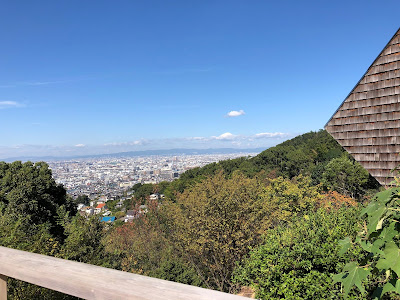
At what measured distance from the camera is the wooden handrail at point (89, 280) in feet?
2.59

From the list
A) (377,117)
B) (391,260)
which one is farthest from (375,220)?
(377,117)

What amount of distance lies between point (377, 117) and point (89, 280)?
525 cm

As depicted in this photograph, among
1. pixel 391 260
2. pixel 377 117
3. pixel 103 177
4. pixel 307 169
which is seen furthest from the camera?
pixel 103 177

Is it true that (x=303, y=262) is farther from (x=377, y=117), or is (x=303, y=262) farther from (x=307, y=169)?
(x=307, y=169)

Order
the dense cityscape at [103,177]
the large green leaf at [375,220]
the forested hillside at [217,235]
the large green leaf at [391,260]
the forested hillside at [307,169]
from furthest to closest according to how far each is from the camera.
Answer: the dense cityscape at [103,177], the forested hillside at [307,169], the forested hillside at [217,235], the large green leaf at [375,220], the large green leaf at [391,260]

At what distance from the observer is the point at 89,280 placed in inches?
36.3

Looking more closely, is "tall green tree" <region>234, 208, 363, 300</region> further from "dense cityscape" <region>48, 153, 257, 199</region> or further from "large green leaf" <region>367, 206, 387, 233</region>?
"dense cityscape" <region>48, 153, 257, 199</region>

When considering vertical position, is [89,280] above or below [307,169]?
above

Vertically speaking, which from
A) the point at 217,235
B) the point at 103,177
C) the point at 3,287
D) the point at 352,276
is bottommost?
the point at 103,177

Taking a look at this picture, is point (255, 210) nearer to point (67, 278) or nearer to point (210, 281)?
point (210, 281)

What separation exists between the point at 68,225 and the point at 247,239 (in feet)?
19.6

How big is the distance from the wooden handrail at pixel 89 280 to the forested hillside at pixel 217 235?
7.83ft

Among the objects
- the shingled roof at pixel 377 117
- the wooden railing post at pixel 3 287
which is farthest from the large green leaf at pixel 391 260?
the shingled roof at pixel 377 117

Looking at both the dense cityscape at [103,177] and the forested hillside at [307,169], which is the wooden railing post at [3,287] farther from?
the forested hillside at [307,169]
